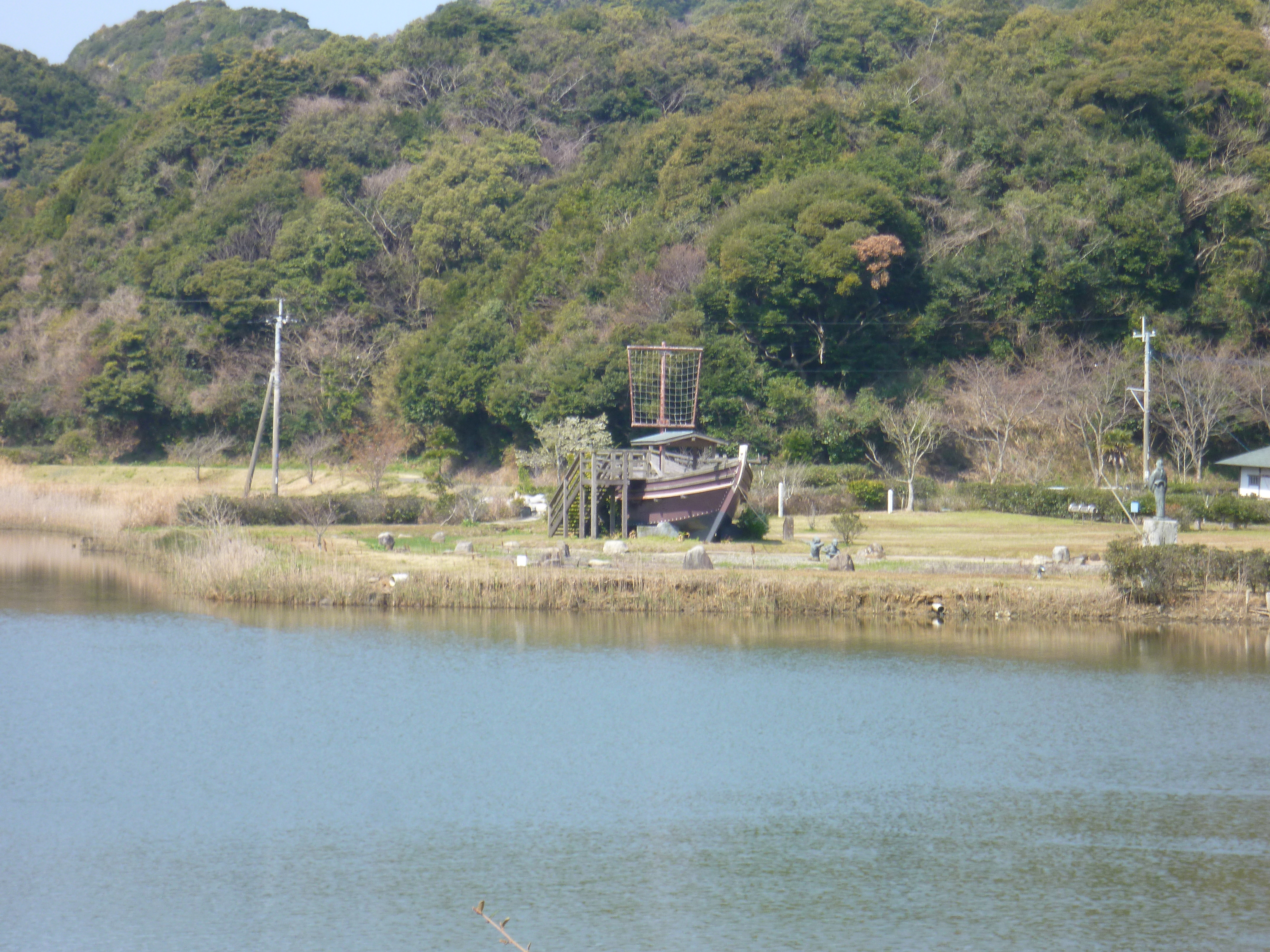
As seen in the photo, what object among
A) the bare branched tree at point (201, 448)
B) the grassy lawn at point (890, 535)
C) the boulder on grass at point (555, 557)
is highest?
the bare branched tree at point (201, 448)

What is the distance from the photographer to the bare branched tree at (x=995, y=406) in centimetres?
4472

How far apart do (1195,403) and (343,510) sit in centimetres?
2747

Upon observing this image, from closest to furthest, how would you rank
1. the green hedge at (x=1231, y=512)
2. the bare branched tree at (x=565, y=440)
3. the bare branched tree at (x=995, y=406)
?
the green hedge at (x=1231, y=512), the bare branched tree at (x=565, y=440), the bare branched tree at (x=995, y=406)

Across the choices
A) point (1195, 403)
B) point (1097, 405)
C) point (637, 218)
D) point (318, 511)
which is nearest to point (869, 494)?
point (1097, 405)

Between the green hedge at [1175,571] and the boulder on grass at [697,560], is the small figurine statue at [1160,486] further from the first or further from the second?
the boulder on grass at [697,560]

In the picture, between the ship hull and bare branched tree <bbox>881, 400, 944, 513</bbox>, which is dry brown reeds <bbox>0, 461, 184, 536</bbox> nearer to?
the ship hull

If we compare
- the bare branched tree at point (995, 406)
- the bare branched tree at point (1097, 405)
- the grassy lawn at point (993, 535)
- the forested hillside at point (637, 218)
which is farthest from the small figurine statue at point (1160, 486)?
the forested hillside at point (637, 218)

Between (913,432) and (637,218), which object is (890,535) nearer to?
(913,432)

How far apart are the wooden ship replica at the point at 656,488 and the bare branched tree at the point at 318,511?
234 inches

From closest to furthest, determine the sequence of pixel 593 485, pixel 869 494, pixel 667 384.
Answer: pixel 593 485 → pixel 869 494 → pixel 667 384

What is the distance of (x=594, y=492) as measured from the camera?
106 feet

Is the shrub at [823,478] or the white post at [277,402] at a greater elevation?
the white post at [277,402]

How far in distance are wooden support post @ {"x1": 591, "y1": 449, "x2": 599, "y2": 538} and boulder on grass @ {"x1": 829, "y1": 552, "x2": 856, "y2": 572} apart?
23.7 ft

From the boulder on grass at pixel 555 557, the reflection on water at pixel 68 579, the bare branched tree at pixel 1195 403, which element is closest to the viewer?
the boulder on grass at pixel 555 557
